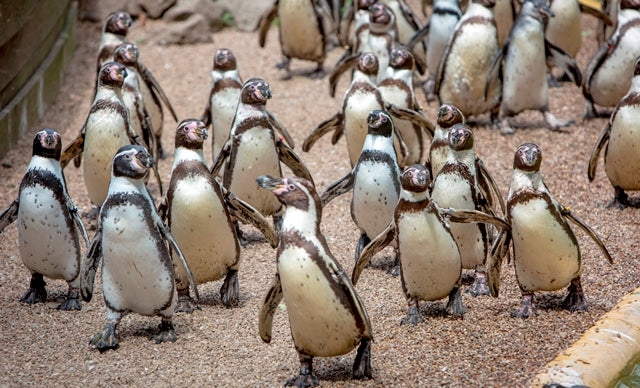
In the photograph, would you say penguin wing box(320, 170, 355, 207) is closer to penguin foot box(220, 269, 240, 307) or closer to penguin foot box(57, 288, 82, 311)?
penguin foot box(220, 269, 240, 307)

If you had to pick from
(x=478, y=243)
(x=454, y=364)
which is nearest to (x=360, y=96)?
(x=478, y=243)

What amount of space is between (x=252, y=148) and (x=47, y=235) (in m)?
1.64

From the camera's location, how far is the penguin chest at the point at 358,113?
792cm

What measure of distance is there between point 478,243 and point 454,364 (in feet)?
4.49

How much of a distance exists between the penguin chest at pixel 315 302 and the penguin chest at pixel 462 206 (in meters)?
1.48

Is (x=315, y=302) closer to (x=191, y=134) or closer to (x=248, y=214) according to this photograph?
(x=248, y=214)

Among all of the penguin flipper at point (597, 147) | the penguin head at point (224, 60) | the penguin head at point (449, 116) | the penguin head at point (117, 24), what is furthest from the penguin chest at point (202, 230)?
the penguin head at point (117, 24)

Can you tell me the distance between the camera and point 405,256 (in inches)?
237

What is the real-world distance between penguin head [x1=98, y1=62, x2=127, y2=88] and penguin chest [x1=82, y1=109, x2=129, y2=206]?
0.70 feet

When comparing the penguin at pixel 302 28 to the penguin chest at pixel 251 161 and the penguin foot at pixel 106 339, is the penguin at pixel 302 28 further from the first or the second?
the penguin foot at pixel 106 339

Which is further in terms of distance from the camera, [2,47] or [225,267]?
[2,47]

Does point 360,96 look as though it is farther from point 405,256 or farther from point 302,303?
point 302,303

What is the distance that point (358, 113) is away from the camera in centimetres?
795

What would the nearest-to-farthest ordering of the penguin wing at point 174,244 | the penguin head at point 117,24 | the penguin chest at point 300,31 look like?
the penguin wing at point 174,244 → the penguin head at point 117,24 → the penguin chest at point 300,31
